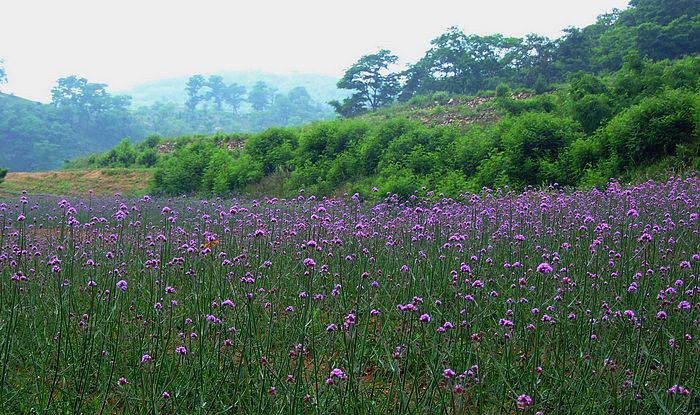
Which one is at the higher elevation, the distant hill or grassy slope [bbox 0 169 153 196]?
the distant hill

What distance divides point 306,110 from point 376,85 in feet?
130

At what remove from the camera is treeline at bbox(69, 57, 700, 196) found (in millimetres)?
11156

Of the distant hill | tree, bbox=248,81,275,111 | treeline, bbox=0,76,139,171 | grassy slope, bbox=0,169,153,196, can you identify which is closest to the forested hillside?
grassy slope, bbox=0,169,153,196

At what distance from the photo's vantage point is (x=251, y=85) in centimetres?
16550

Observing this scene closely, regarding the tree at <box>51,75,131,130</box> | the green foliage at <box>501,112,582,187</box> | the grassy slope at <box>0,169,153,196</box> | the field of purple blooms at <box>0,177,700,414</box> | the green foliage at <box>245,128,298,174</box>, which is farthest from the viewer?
the tree at <box>51,75,131,130</box>

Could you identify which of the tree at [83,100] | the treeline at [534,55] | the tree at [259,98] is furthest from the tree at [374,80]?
the tree at [259,98]

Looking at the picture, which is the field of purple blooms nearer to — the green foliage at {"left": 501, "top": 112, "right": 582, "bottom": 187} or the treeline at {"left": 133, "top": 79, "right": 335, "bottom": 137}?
the green foliage at {"left": 501, "top": 112, "right": 582, "bottom": 187}

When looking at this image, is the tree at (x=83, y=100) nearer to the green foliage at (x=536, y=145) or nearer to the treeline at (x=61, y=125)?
the treeline at (x=61, y=125)

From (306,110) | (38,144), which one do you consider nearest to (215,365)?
(38,144)

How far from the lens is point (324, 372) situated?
2.96m

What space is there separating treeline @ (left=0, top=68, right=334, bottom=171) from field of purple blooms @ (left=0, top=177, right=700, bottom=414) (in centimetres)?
5875

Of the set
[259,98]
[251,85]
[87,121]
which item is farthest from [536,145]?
[251,85]

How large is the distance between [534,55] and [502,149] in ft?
92.0

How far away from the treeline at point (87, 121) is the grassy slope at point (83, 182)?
3268 cm
